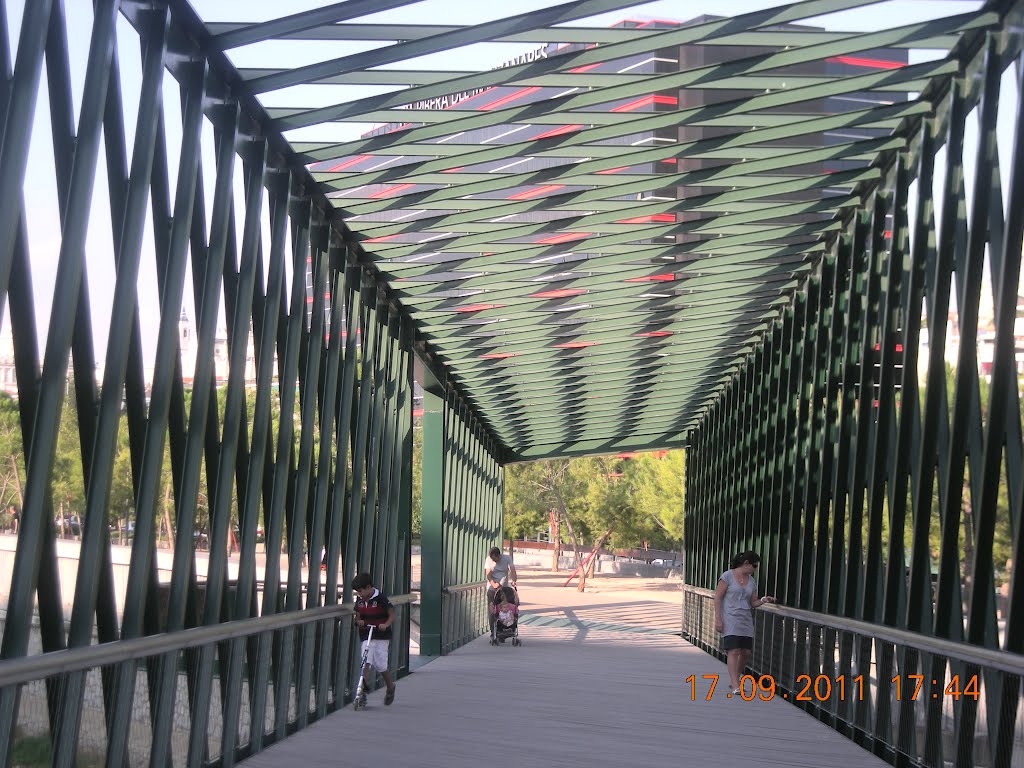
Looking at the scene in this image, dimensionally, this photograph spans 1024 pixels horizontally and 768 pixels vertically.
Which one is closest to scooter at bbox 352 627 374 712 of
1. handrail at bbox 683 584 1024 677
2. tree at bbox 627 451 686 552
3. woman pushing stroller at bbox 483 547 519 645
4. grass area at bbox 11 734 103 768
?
handrail at bbox 683 584 1024 677

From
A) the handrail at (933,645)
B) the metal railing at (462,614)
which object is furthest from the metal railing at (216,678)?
the metal railing at (462,614)

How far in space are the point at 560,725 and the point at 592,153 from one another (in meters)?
4.18

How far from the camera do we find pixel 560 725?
944 cm

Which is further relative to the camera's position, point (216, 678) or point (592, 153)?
point (592, 153)

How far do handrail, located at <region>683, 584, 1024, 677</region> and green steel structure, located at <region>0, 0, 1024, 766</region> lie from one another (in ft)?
0.10

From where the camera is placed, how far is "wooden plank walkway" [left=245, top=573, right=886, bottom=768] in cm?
790

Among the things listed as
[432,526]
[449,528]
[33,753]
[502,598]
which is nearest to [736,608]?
[33,753]

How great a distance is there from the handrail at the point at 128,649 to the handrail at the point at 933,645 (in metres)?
3.86

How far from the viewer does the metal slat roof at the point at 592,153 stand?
24.7 ft
